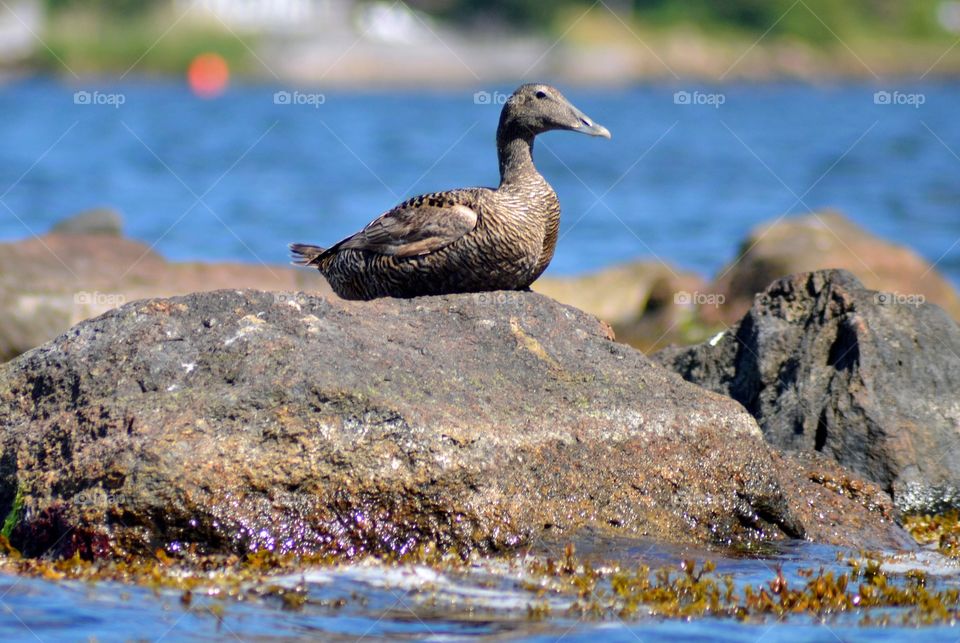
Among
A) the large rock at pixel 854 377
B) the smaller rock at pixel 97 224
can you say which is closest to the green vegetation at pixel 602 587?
the large rock at pixel 854 377

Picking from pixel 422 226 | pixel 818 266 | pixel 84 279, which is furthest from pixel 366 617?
pixel 818 266

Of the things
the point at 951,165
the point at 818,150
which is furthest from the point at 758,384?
the point at 818,150

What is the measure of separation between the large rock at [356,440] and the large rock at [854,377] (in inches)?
27.6

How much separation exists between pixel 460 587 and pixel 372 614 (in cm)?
41

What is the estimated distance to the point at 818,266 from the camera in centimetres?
1242

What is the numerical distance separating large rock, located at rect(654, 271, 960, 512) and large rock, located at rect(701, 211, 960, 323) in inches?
174

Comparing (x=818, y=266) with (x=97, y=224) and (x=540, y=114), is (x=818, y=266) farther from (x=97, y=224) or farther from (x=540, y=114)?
(x=97, y=224)

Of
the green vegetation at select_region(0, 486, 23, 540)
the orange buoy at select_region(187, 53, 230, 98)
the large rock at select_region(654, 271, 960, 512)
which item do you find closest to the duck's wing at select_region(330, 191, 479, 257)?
the large rock at select_region(654, 271, 960, 512)

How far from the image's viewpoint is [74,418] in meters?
5.71

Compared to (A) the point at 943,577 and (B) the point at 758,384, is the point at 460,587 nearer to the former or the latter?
(A) the point at 943,577

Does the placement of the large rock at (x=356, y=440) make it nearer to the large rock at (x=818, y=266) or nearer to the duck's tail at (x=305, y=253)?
the duck's tail at (x=305, y=253)

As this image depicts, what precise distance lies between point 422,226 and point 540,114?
3.10 ft

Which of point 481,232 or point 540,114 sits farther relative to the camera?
point 540,114

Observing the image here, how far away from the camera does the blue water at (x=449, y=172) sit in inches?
784
